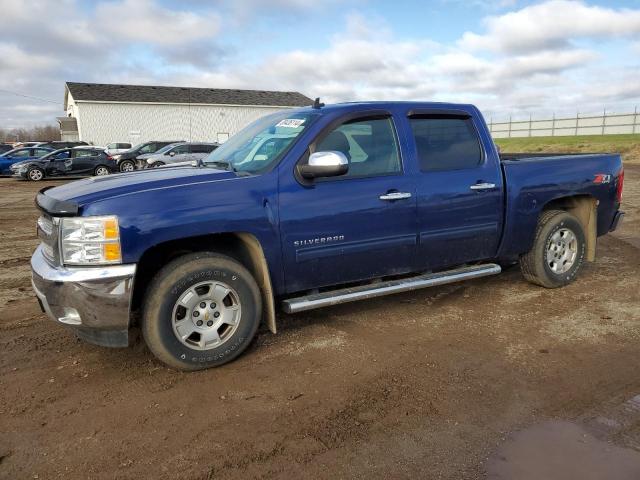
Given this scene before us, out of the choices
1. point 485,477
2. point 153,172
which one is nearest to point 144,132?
point 153,172

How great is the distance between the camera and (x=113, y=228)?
3.37 m

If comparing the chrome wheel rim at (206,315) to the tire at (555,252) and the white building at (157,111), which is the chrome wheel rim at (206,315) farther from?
the white building at (157,111)

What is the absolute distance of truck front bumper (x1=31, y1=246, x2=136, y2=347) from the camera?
3.38 m

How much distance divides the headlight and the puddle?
2.58 meters

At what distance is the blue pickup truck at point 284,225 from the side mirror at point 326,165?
0.04 ft

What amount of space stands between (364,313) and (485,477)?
95.3 inches

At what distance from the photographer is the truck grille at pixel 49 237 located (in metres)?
3.52

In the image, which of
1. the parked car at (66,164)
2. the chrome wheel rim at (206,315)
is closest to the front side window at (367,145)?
the chrome wheel rim at (206,315)

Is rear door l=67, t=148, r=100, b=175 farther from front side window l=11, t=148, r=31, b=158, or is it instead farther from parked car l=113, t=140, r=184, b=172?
front side window l=11, t=148, r=31, b=158

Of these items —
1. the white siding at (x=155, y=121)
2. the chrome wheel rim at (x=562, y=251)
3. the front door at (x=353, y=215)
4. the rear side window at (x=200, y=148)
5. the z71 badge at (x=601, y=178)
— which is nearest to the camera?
the front door at (x=353, y=215)

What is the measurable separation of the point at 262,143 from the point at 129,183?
1182 mm

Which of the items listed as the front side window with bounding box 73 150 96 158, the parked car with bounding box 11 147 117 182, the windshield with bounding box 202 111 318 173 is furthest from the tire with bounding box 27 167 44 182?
the windshield with bounding box 202 111 318 173

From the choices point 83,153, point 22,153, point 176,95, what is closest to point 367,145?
point 83,153

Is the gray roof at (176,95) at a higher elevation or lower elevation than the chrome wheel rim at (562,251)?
higher
